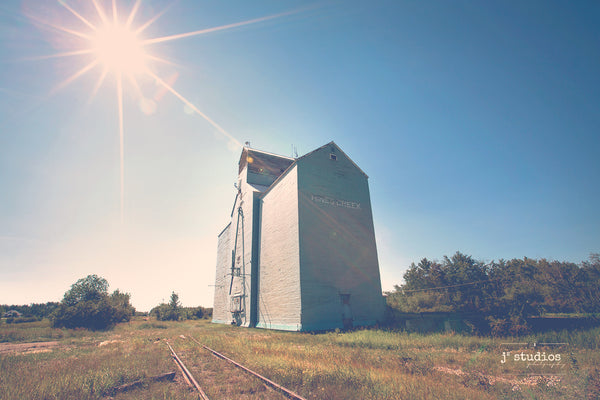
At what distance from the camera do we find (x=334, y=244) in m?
19.0

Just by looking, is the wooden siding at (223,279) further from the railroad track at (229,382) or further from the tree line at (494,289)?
the railroad track at (229,382)

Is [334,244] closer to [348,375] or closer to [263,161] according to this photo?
[348,375]

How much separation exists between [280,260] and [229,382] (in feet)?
46.5

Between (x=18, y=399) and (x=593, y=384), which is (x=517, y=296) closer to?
(x=593, y=384)

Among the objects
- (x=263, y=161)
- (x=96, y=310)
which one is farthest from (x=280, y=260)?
(x=96, y=310)

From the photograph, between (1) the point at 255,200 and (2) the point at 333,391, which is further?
(1) the point at 255,200

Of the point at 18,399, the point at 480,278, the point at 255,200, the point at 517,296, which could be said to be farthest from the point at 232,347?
the point at 480,278

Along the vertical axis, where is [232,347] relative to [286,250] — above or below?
below

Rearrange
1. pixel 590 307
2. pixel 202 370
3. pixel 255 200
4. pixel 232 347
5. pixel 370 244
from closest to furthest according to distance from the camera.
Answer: pixel 202 370, pixel 232 347, pixel 370 244, pixel 255 200, pixel 590 307

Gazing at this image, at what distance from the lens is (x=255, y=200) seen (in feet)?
86.5

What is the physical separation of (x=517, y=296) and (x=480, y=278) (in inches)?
871

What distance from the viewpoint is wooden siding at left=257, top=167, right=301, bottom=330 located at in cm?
1753

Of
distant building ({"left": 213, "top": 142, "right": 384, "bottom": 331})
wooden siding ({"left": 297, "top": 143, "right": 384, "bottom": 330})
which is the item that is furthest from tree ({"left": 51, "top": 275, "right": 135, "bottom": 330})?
wooden siding ({"left": 297, "top": 143, "right": 384, "bottom": 330})

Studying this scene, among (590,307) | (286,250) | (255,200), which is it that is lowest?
(590,307)
